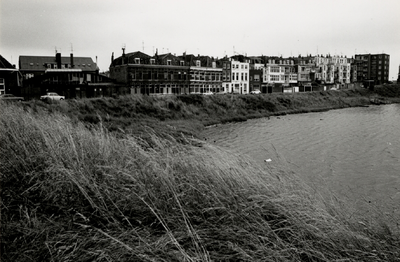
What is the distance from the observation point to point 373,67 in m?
146

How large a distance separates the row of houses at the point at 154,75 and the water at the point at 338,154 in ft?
82.4

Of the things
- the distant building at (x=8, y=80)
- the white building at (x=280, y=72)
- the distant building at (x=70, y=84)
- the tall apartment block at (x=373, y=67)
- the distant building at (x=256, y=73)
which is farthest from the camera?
the tall apartment block at (x=373, y=67)

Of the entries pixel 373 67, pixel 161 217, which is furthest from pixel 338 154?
pixel 373 67

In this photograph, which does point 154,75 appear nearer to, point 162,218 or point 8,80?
point 8,80

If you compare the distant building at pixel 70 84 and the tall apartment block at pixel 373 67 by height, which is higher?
the tall apartment block at pixel 373 67

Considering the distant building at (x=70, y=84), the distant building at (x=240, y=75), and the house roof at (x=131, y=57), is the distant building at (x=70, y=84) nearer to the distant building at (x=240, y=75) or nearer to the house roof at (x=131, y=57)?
the house roof at (x=131, y=57)

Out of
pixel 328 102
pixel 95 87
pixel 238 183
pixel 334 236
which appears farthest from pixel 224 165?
pixel 328 102

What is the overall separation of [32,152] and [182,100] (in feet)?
122

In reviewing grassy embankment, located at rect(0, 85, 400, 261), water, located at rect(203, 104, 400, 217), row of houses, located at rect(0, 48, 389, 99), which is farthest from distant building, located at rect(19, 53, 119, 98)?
grassy embankment, located at rect(0, 85, 400, 261)

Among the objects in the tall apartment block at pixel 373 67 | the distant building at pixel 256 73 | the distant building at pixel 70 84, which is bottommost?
the distant building at pixel 70 84

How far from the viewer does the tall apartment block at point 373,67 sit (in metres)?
144

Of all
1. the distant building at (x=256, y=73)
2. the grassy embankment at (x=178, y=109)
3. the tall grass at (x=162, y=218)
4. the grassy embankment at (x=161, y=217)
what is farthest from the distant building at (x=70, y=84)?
the distant building at (x=256, y=73)

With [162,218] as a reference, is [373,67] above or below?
above

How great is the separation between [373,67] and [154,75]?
117340mm
